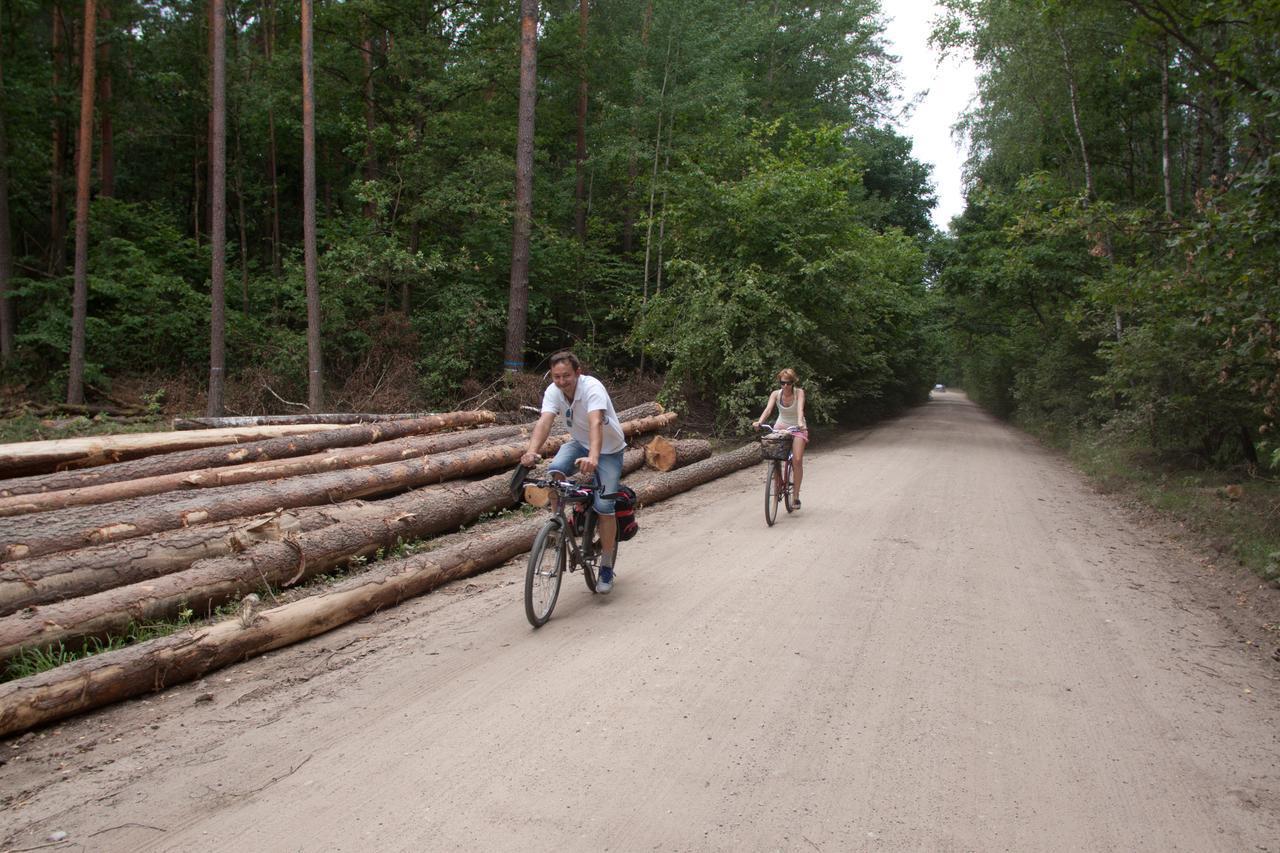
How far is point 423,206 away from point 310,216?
10.7ft

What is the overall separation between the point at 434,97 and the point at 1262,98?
17.3 meters

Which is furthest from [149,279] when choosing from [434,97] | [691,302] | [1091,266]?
[1091,266]

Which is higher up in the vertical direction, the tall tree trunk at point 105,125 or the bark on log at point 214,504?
the tall tree trunk at point 105,125

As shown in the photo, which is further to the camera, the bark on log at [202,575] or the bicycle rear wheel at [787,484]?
the bicycle rear wheel at [787,484]

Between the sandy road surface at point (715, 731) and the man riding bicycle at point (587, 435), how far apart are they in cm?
62

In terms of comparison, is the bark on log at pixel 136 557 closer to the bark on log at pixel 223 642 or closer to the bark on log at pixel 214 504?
the bark on log at pixel 214 504

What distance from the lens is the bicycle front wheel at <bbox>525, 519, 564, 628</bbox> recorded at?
5.38 meters

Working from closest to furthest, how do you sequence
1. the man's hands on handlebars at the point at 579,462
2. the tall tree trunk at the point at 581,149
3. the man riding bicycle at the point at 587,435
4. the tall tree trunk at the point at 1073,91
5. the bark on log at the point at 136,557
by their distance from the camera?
1. the bark on log at the point at 136,557
2. the man's hands on handlebars at the point at 579,462
3. the man riding bicycle at the point at 587,435
4. the tall tree trunk at the point at 1073,91
5. the tall tree trunk at the point at 581,149

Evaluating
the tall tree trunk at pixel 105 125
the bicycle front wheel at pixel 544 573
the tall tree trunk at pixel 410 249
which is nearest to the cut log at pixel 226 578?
the bicycle front wheel at pixel 544 573

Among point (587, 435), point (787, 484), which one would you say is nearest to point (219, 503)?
point (587, 435)

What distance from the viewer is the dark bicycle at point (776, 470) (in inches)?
357

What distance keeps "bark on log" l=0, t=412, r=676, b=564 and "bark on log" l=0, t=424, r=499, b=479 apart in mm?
1959

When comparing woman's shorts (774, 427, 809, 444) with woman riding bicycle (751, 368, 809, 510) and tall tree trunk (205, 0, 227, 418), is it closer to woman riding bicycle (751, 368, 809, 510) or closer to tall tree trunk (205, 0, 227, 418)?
woman riding bicycle (751, 368, 809, 510)

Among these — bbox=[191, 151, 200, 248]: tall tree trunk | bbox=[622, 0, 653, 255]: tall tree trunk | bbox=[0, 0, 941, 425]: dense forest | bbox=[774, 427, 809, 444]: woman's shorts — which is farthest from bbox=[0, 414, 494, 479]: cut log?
bbox=[191, 151, 200, 248]: tall tree trunk
